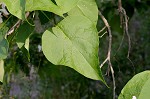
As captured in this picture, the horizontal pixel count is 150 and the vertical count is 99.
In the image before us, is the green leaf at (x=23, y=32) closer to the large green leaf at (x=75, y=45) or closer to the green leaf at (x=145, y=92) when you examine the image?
the large green leaf at (x=75, y=45)

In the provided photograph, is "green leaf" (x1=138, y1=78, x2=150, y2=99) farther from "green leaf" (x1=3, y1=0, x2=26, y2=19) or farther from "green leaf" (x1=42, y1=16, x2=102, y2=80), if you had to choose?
"green leaf" (x1=3, y1=0, x2=26, y2=19)

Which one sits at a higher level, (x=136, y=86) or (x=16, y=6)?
(x=16, y=6)

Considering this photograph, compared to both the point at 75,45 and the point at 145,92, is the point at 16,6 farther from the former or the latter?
the point at 145,92

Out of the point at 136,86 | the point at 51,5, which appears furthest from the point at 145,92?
the point at 51,5

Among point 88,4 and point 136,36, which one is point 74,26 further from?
point 136,36

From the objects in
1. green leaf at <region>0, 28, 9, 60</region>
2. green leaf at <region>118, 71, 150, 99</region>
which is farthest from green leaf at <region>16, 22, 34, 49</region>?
green leaf at <region>118, 71, 150, 99</region>
